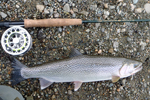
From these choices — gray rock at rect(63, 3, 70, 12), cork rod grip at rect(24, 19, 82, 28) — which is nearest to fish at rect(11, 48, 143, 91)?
cork rod grip at rect(24, 19, 82, 28)

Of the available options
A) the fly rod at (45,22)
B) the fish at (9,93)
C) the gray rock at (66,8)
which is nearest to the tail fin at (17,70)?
the fish at (9,93)

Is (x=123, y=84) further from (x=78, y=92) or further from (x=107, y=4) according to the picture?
(x=107, y=4)

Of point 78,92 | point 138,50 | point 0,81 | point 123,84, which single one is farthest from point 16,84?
point 138,50

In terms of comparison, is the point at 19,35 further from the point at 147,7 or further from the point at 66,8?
the point at 147,7

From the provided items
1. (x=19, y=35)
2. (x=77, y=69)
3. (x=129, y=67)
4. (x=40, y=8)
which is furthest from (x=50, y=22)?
(x=129, y=67)

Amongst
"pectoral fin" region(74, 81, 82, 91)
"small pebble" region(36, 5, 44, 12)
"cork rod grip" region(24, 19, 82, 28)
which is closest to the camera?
"cork rod grip" region(24, 19, 82, 28)

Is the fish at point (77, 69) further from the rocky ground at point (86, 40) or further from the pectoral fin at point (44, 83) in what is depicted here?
the rocky ground at point (86, 40)

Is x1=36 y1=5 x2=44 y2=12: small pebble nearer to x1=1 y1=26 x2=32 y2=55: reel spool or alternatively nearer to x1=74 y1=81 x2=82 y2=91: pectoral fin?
x1=1 y1=26 x2=32 y2=55: reel spool
